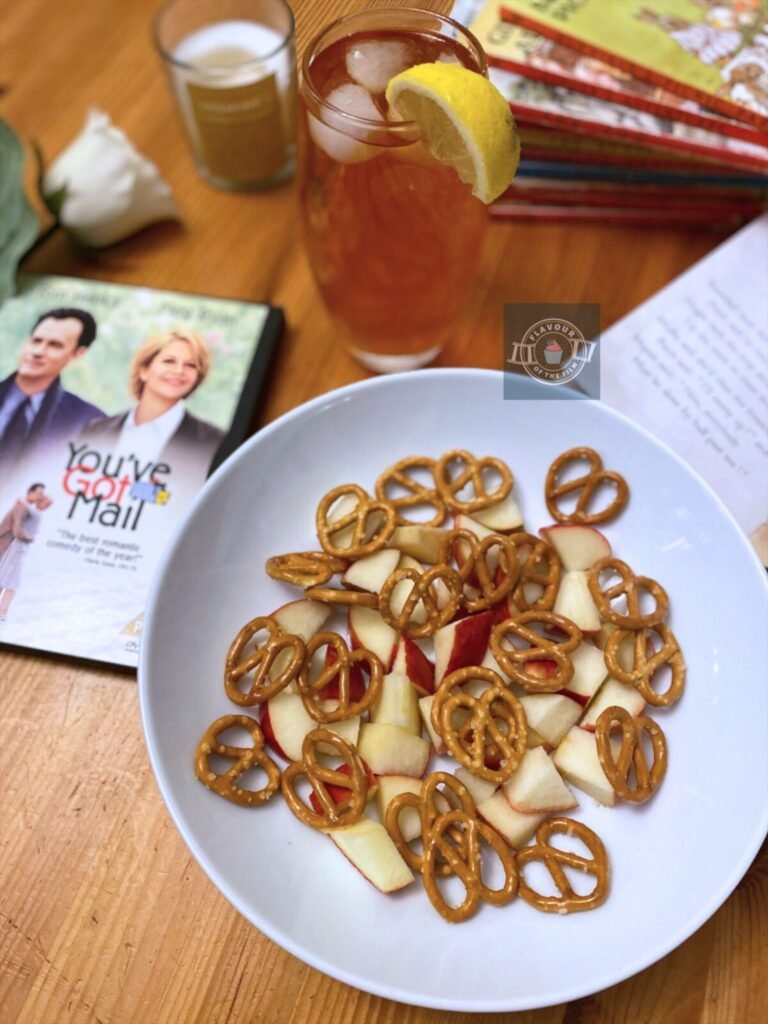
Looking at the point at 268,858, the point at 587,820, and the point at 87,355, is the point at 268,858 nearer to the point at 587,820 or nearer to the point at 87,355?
the point at 587,820

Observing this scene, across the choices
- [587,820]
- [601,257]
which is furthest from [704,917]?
[601,257]

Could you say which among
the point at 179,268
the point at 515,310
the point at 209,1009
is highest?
the point at 515,310

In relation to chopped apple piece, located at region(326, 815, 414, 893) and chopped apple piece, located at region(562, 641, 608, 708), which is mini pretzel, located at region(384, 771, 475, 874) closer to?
chopped apple piece, located at region(326, 815, 414, 893)

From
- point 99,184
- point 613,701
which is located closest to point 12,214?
point 99,184

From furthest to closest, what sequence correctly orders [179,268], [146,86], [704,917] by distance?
1. [146,86]
2. [179,268]
3. [704,917]

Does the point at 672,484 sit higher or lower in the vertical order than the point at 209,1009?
higher

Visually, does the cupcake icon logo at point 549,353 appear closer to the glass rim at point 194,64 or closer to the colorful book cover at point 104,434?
the colorful book cover at point 104,434

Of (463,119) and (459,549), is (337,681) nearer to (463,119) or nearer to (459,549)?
(459,549)
